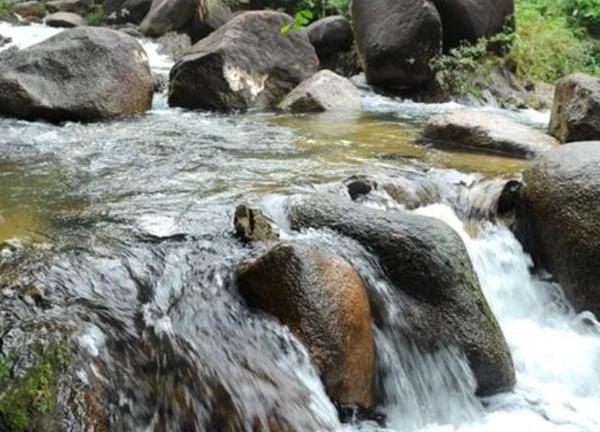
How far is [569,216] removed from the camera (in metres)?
4.30

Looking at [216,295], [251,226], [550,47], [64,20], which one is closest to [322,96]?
[251,226]

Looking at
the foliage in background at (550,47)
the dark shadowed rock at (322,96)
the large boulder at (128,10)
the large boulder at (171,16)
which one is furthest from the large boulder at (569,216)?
the large boulder at (128,10)

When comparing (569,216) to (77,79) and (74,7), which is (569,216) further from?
(74,7)

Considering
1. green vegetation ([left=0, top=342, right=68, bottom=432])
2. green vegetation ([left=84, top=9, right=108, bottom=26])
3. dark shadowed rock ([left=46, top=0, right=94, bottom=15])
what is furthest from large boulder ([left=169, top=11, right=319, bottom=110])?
dark shadowed rock ([left=46, top=0, right=94, bottom=15])

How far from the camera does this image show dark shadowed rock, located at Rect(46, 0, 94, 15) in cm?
1794

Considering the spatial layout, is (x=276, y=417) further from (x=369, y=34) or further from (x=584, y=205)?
(x=369, y=34)

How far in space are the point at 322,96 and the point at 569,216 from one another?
5041 millimetres

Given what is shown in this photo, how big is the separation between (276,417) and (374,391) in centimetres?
66

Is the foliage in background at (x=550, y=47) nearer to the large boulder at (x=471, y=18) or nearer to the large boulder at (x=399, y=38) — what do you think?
the large boulder at (x=471, y=18)

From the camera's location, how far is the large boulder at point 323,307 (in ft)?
9.83

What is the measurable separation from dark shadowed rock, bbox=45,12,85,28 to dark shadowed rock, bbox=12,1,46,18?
1.94ft

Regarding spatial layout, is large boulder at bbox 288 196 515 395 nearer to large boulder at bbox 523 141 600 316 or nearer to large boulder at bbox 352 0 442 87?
large boulder at bbox 523 141 600 316

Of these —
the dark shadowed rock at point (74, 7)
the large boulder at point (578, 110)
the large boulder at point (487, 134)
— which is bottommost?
the dark shadowed rock at point (74, 7)

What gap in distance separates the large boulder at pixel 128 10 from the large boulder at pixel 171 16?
2.03 metres
